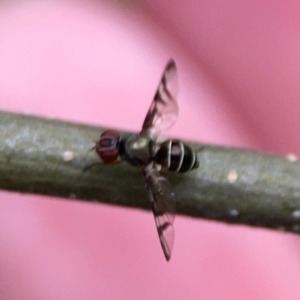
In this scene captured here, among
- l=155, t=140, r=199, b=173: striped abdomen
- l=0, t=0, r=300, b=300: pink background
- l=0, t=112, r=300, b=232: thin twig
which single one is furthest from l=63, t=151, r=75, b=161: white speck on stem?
l=0, t=0, r=300, b=300: pink background

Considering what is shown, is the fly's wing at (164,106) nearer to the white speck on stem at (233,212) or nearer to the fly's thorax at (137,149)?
the fly's thorax at (137,149)

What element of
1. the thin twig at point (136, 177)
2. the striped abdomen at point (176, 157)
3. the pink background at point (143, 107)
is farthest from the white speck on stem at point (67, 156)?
the pink background at point (143, 107)

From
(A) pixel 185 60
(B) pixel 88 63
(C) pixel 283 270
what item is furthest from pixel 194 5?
(C) pixel 283 270

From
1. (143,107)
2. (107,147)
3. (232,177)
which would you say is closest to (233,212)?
(232,177)

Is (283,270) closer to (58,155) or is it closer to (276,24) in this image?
(276,24)

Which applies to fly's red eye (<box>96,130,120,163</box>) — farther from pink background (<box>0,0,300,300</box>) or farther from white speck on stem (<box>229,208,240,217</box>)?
pink background (<box>0,0,300,300</box>)

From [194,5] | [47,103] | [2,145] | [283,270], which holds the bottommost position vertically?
[283,270]
